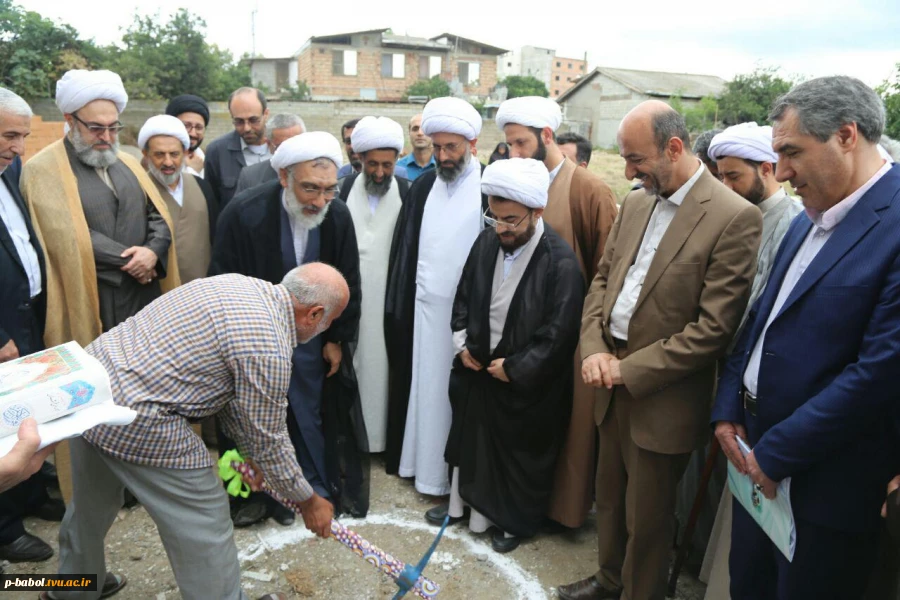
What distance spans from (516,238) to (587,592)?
1663 millimetres

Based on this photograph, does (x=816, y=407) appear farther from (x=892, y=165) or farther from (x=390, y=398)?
(x=390, y=398)

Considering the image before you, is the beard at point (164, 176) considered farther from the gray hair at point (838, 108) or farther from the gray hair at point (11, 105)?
the gray hair at point (838, 108)

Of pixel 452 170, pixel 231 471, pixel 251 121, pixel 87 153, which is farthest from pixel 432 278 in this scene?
pixel 251 121

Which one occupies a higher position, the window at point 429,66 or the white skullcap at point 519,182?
the window at point 429,66

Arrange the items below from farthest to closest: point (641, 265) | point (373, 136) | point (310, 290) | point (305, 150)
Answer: point (373, 136), point (305, 150), point (641, 265), point (310, 290)

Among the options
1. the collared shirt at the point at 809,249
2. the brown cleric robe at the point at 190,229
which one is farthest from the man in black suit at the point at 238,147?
the collared shirt at the point at 809,249

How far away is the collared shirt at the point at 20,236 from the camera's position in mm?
3160

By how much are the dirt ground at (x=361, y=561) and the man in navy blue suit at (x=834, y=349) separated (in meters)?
1.18

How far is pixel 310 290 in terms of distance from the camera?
2.37 meters

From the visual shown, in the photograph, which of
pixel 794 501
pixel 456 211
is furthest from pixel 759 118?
pixel 794 501

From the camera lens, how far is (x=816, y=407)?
1915 millimetres

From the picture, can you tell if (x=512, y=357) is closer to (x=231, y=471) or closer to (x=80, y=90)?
(x=231, y=471)

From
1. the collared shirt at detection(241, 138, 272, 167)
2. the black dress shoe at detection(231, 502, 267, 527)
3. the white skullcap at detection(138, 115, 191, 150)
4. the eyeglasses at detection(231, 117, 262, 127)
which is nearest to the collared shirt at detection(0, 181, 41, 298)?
the white skullcap at detection(138, 115, 191, 150)

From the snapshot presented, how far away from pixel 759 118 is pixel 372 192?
1965 centimetres
